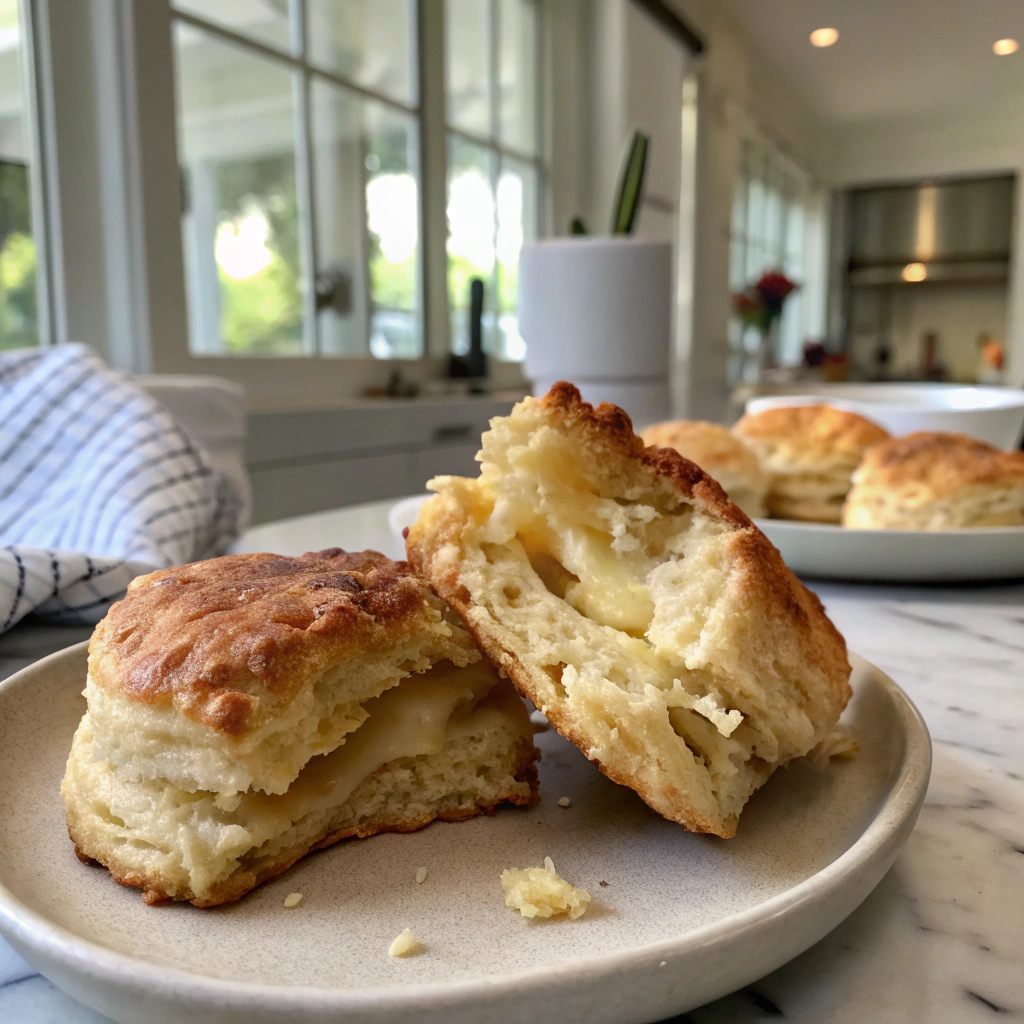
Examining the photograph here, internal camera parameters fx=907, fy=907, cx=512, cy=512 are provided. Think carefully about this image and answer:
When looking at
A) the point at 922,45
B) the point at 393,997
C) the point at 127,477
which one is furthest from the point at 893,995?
the point at 922,45

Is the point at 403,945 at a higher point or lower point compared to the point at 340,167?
lower

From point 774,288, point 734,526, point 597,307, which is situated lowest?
point 734,526

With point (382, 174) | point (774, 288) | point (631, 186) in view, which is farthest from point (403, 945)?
point (774, 288)

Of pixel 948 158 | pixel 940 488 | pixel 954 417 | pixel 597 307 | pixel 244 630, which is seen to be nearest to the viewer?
pixel 244 630

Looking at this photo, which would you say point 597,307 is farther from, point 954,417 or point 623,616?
point 623,616

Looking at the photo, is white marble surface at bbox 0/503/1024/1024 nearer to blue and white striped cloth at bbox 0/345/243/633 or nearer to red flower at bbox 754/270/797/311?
blue and white striped cloth at bbox 0/345/243/633

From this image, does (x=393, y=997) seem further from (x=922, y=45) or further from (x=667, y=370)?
(x=922, y=45)

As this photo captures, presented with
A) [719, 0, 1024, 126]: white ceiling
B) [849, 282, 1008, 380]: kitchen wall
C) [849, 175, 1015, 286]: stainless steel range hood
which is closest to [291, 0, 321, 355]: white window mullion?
[719, 0, 1024, 126]: white ceiling
